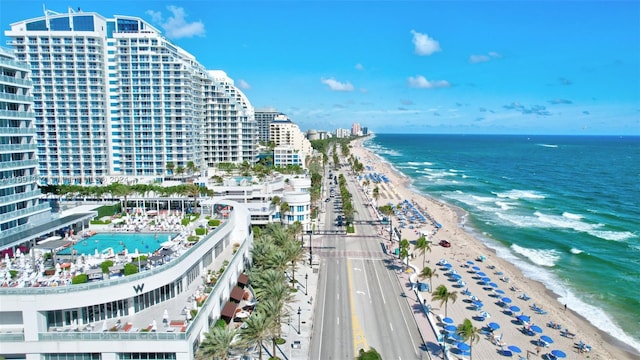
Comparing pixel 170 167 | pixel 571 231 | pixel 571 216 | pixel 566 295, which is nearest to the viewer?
pixel 566 295

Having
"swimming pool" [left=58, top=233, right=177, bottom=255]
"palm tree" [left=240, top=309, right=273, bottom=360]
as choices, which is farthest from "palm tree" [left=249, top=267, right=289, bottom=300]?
"swimming pool" [left=58, top=233, right=177, bottom=255]

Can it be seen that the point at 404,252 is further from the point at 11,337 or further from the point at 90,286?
the point at 11,337

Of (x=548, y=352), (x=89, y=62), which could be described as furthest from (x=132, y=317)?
(x=89, y=62)

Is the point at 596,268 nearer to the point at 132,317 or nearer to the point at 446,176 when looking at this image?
the point at 132,317

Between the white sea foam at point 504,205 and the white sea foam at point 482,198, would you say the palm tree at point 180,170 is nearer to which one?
the white sea foam at point 504,205

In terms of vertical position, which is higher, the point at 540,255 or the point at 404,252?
the point at 404,252

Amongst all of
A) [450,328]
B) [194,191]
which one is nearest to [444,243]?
[450,328]
